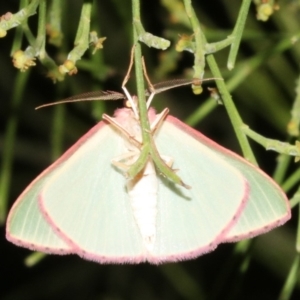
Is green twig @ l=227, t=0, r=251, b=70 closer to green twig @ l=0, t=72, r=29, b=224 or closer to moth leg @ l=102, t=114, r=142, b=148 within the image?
moth leg @ l=102, t=114, r=142, b=148

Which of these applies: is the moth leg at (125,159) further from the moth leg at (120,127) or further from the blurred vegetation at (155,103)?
the blurred vegetation at (155,103)

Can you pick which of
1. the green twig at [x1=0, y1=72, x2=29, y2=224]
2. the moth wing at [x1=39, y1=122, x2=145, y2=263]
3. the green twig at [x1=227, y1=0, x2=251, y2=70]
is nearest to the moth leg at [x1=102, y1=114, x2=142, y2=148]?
the moth wing at [x1=39, y1=122, x2=145, y2=263]

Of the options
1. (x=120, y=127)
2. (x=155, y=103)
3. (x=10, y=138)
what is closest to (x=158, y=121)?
(x=120, y=127)

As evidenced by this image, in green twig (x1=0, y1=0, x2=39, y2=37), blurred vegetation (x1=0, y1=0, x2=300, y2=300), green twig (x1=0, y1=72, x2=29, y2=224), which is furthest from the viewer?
green twig (x1=0, y1=72, x2=29, y2=224)

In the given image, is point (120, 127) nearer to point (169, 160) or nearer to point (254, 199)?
point (169, 160)

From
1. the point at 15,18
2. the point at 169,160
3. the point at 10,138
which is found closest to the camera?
the point at 15,18

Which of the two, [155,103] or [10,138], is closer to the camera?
[10,138]

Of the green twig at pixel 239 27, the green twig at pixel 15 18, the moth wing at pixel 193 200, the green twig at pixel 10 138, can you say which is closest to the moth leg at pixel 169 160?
the moth wing at pixel 193 200

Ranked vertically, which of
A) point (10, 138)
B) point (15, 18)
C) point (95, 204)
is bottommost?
point (10, 138)

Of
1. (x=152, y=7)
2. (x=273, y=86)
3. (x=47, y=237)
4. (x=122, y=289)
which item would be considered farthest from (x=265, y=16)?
(x=122, y=289)

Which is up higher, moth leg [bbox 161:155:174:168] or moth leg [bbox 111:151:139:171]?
moth leg [bbox 161:155:174:168]
